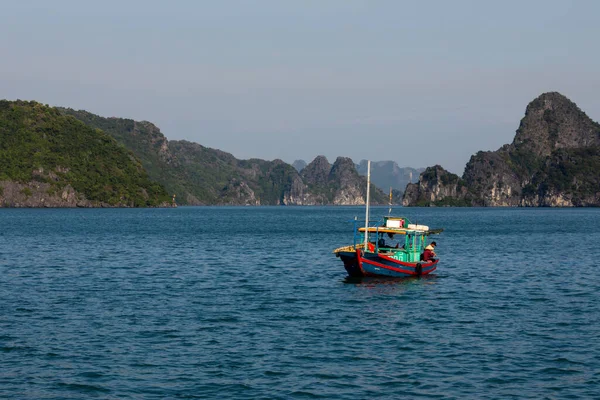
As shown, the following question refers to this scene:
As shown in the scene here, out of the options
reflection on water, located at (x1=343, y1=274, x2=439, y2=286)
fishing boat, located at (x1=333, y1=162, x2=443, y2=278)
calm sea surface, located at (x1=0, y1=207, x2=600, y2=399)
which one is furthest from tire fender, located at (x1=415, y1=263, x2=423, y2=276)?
calm sea surface, located at (x1=0, y1=207, x2=600, y2=399)

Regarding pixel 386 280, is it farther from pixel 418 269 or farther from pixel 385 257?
pixel 418 269

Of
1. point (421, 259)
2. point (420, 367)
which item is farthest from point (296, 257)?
point (420, 367)

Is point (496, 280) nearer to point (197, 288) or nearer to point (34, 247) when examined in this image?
point (197, 288)

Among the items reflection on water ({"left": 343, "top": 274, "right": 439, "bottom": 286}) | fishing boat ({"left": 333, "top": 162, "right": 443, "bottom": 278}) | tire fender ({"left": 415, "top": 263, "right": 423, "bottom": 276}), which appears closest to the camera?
reflection on water ({"left": 343, "top": 274, "right": 439, "bottom": 286})

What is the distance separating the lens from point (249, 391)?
86.6 feet

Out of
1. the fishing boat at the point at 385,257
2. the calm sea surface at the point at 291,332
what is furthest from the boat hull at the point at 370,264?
the calm sea surface at the point at 291,332

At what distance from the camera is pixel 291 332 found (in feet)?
120

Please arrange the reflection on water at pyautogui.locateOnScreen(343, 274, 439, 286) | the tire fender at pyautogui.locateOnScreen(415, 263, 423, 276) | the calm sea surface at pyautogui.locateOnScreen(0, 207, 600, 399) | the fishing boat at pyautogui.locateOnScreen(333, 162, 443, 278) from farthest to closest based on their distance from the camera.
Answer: the tire fender at pyautogui.locateOnScreen(415, 263, 423, 276), the fishing boat at pyautogui.locateOnScreen(333, 162, 443, 278), the reflection on water at pyautogui.locateOnScreen(343, 274, 439, 286), the calm sea surface at pyautogui.locateOnScreen(0, 207, 600, 399)

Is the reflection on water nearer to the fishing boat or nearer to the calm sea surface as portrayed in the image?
the calm sea surface

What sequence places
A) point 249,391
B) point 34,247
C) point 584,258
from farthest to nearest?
point 34,247 → point 584,258 → point 249,391

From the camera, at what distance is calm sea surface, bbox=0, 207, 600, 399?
27.3 meters

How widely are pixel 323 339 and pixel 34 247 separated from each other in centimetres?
6499

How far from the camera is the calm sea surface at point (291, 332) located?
27.3 m

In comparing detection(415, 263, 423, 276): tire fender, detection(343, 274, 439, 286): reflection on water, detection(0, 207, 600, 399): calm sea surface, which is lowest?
detection(0, 207, 600, 399): calm sea surface
